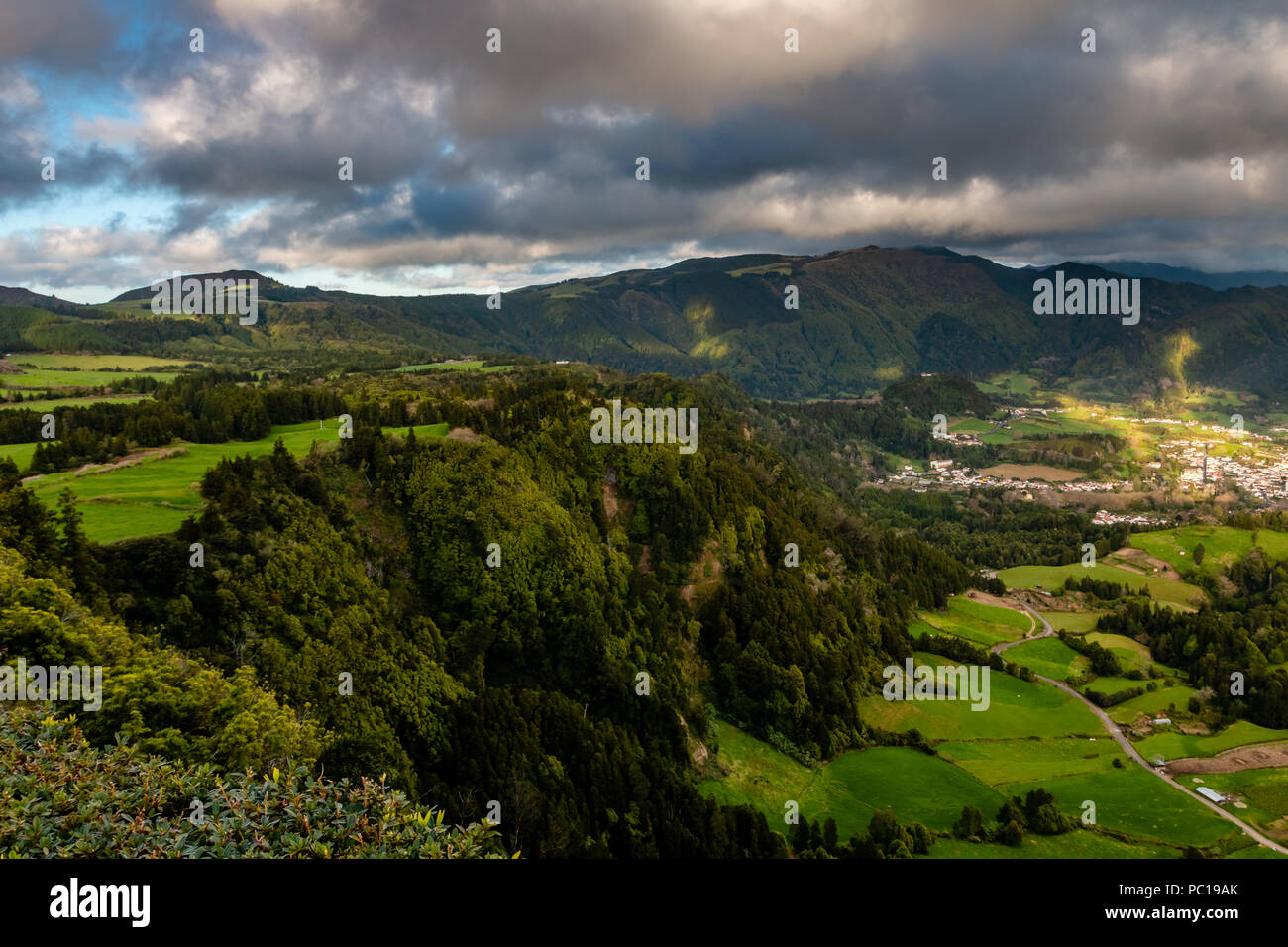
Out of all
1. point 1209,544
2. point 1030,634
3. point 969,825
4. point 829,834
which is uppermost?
point 1209,544

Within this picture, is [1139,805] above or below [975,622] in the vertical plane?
below

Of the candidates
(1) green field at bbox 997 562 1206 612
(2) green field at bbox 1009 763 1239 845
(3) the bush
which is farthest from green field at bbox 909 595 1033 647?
(3) the bush

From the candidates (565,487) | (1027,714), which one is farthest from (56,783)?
(1027,714)

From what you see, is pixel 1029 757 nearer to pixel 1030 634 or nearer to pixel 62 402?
pixel 1030 634
